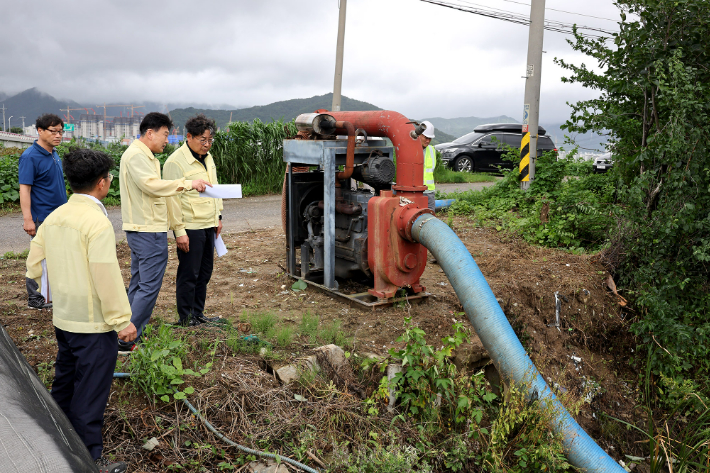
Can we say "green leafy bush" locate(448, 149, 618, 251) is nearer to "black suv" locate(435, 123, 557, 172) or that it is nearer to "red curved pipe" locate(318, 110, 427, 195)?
"red curved pipe" locate(318, 110, 427, 195)

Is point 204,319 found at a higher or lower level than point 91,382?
lower

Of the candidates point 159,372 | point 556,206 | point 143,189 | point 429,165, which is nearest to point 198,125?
point 143,189

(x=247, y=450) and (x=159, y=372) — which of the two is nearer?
(x=247, y=450)

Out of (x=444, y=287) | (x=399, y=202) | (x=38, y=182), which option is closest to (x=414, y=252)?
(x=399, y=202)

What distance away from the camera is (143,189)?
4.04m

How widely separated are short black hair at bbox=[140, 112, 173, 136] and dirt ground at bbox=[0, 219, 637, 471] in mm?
1833

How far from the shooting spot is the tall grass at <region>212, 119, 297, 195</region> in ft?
45.0

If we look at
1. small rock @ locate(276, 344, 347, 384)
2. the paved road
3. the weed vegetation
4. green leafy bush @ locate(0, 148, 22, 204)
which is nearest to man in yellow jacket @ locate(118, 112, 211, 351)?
small rock @ locate(276, 344, 347, 384)

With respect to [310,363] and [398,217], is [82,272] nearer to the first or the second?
[310,363]

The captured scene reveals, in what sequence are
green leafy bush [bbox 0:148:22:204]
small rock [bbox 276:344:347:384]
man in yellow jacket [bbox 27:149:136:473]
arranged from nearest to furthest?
1. man in yellow jacket [bbox 27:149:136:473]
2. small rock [bbox 276:344:347:384]
3. green leafy bush [bbox 0:148:22:204]

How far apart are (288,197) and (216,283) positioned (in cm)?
133

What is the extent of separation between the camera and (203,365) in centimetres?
387

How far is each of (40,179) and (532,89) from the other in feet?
24.5

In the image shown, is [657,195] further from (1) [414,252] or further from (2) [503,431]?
(2) [503,431]
